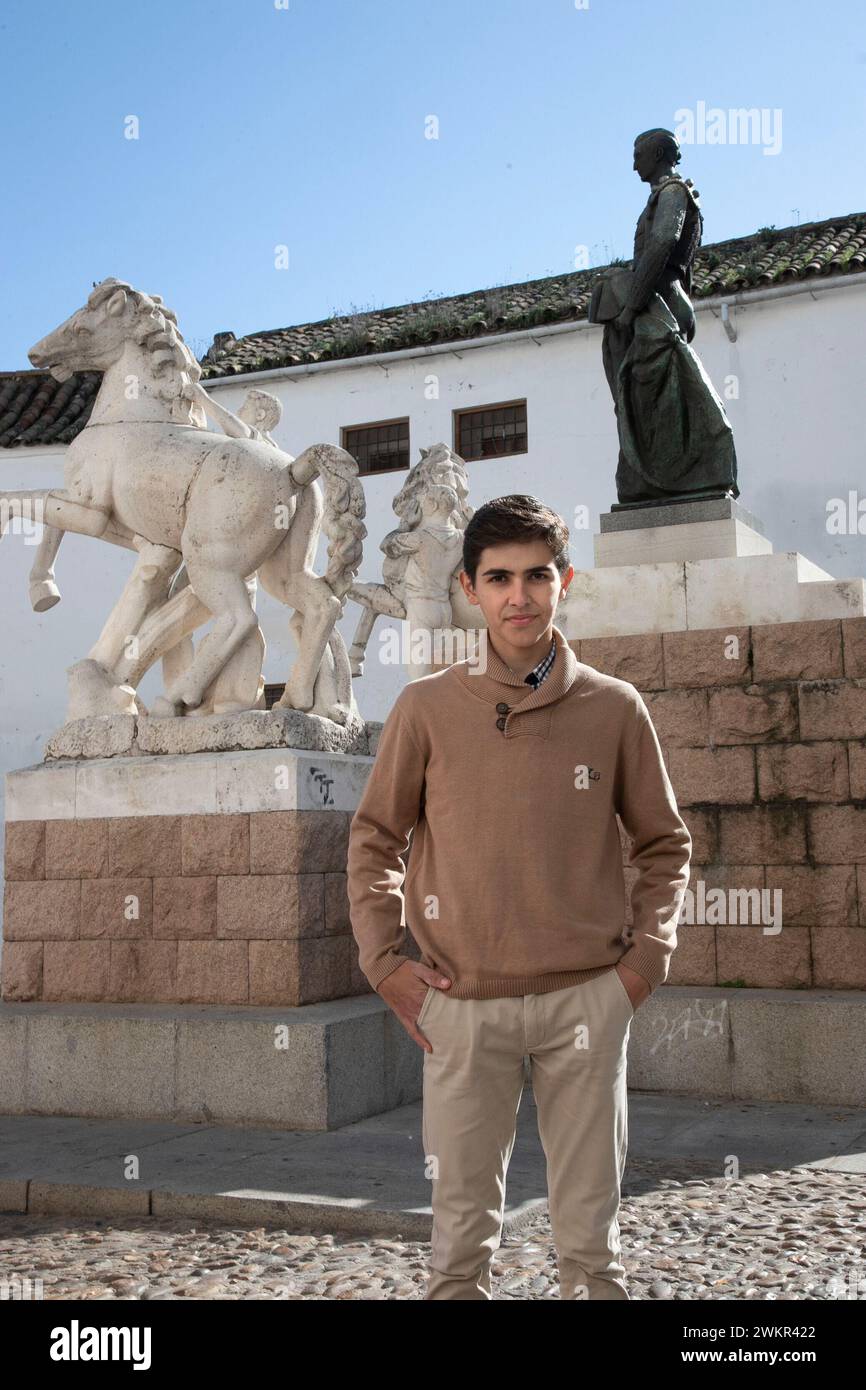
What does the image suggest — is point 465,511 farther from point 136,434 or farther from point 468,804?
point 468,804

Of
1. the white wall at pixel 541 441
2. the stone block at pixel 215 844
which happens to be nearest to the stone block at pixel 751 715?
the stone block at pixel 215 844

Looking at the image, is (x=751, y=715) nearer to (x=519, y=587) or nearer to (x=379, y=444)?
(x=519, y=587)

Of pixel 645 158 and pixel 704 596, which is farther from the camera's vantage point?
pixel 645 158

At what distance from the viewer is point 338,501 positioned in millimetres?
6211

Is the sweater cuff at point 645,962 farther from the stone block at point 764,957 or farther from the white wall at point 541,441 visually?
the white wall at point 541,441

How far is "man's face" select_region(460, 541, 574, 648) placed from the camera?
2.35 m


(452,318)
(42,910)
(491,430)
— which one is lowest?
(42,910)

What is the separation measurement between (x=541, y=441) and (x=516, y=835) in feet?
49.0

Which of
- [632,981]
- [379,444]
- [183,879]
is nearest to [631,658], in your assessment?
[183,879]

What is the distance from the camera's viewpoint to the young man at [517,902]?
2.22 meters

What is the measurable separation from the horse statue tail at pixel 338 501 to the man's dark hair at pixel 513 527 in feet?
12.3

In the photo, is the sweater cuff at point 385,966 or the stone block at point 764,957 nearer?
the sweater cuff at point 385,966

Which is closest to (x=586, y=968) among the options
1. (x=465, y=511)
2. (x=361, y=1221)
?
(x=361, y=1221)

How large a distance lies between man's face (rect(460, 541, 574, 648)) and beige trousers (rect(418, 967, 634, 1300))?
23.8 inches
